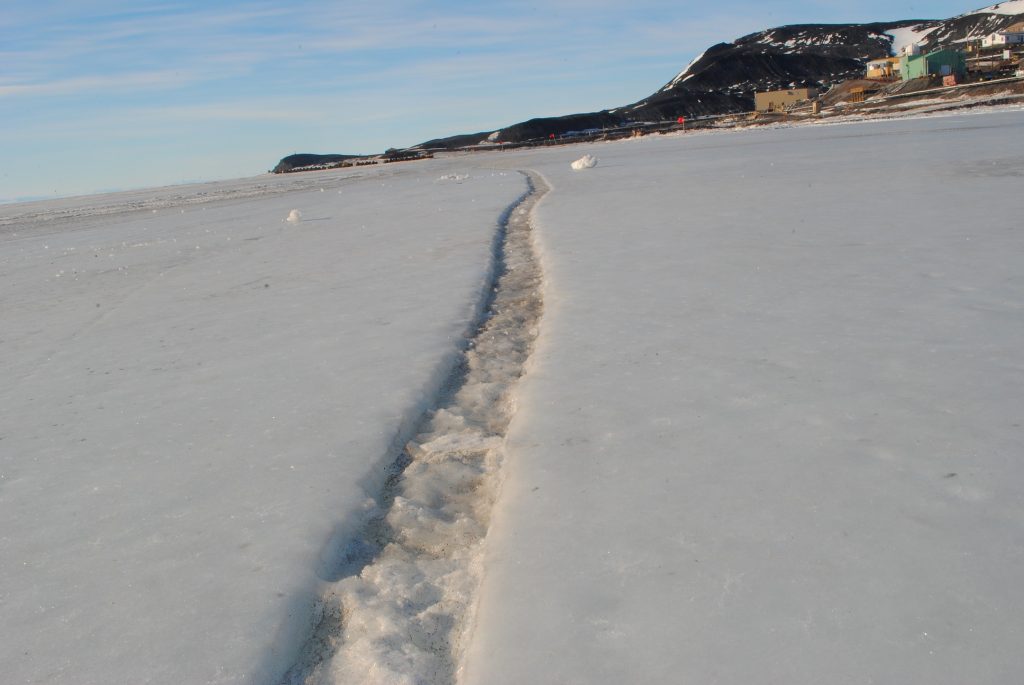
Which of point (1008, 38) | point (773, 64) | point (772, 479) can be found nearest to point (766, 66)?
point (773, 64)

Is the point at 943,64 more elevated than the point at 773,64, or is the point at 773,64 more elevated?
the point at 773,64

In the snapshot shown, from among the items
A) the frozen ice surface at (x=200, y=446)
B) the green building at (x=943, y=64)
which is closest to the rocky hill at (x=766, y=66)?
the green building at (x=943, y=64)

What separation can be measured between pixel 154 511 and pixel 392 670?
1226 millimetres

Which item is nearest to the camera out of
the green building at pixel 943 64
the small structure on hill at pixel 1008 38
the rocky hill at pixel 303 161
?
the green building at pixel 943 64

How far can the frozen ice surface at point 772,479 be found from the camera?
162cm

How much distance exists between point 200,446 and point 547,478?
4.90 feet

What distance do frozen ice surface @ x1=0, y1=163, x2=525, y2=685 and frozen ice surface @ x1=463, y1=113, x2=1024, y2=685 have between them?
592 millimetres

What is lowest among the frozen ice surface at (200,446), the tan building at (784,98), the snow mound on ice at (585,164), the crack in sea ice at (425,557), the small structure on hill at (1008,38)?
the crack in sea ice at (425,557)

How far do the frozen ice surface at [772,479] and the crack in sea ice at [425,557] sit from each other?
11 centimetres

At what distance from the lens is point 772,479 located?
2.30 meters

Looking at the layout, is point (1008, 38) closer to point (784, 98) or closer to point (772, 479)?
point (784, 98)

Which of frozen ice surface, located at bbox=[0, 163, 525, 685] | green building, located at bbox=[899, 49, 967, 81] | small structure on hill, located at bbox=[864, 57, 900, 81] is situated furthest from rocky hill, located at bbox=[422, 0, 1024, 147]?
frozen ice surface, located at bbox=[0, 163, 525, 685]

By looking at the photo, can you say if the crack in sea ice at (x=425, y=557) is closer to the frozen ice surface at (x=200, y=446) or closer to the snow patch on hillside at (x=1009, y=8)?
the frozen ice surface at (x=200, y=446)

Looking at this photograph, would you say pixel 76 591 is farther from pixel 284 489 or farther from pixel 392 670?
pixel 392 670
